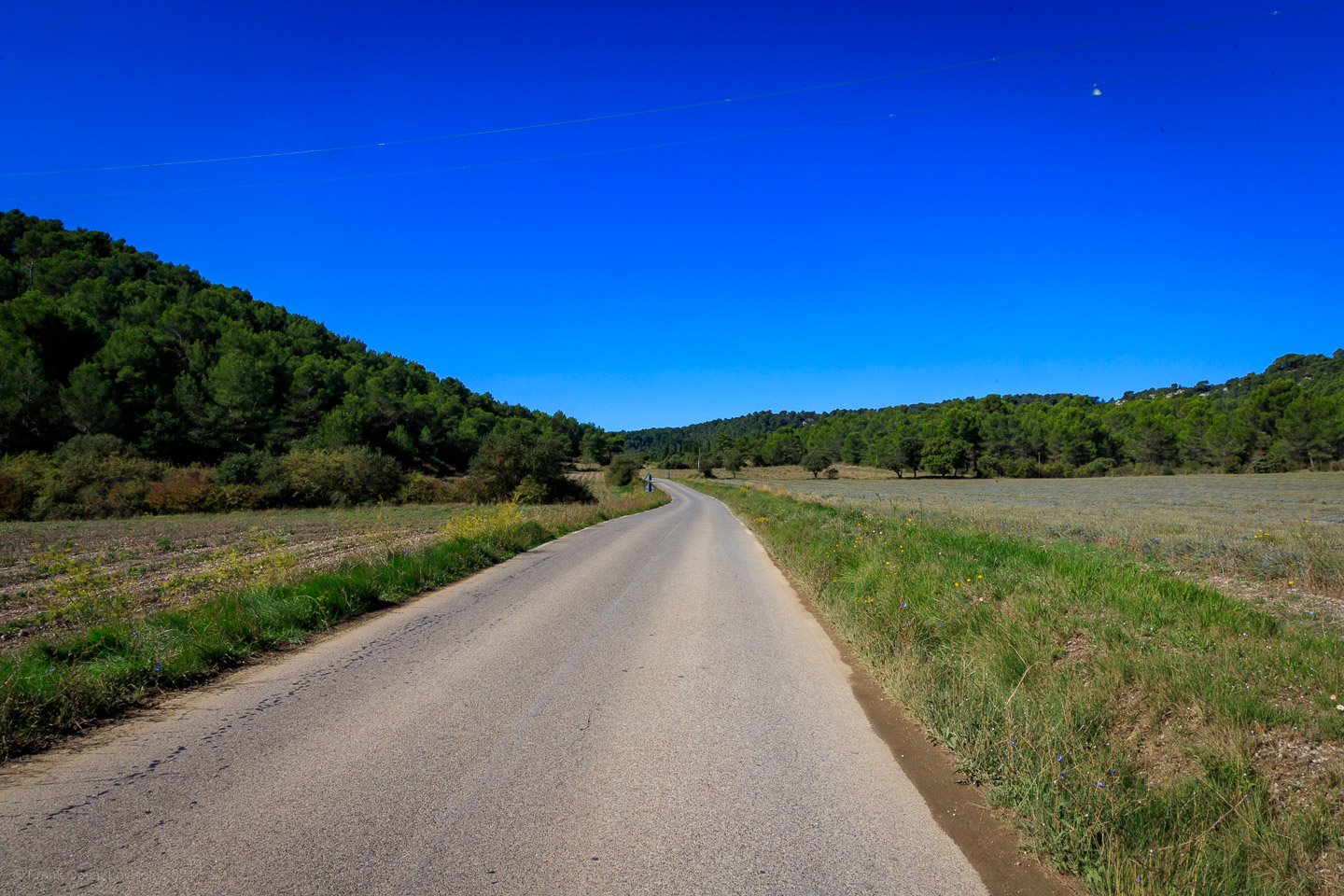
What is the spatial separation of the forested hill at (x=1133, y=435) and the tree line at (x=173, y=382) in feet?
236

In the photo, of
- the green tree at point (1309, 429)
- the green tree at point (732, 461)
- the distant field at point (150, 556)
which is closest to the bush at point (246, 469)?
the distant field at point (150, 556)

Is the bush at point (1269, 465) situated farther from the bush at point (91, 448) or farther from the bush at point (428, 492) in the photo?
the bush at point (91, 448)

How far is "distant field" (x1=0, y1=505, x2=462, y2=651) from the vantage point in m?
8.21

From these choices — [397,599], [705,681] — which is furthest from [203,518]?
[705,681]

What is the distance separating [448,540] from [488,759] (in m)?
10.7

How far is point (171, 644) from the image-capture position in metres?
5.93

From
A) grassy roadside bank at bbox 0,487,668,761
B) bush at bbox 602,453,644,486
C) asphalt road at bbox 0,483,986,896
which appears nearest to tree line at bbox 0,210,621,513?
bush at bbox 602,453,644,486

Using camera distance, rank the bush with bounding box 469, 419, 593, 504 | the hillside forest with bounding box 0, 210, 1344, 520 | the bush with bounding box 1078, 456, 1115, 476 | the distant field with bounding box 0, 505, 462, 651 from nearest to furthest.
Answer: the distant field with bounding box 0, 505, 462, 651 → the hillside forest with bounding box 0, 210, 1344, 520 → the bush with bounding box 469, 419, 593, 504 → the bush with bounding box 1078, 456, 1115, 476

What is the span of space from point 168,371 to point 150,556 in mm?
37829

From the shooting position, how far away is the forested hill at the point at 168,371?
38.9 m

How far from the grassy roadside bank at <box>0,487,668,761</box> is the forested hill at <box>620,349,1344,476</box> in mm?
79825

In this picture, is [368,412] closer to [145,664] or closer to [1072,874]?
[145,664]

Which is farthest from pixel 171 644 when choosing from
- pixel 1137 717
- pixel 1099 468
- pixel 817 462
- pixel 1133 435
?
pixel 817 462

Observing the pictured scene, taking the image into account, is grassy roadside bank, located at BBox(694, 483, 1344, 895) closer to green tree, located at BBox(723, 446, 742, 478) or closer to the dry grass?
the dry grass
